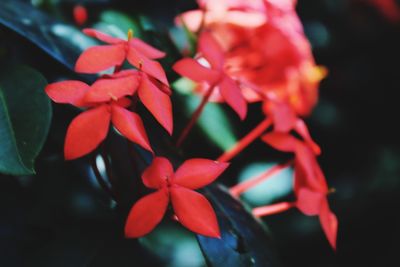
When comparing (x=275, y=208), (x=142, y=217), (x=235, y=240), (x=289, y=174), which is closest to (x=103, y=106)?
(x=142, y=217)

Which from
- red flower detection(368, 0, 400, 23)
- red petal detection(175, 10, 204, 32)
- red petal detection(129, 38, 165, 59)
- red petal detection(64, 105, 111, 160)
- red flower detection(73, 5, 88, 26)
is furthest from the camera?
red flower detection(368, 0, 400, 23)

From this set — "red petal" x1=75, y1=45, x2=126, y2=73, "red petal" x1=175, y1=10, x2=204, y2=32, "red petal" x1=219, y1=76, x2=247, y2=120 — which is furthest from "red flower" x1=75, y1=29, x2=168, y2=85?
"red petal" x1=175, y1=10, x2=204, y2=32

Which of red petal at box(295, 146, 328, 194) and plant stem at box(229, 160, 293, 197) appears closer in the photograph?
red petal at box(295, 146, 328, 194)

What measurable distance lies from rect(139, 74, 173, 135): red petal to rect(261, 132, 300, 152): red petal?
0.23m

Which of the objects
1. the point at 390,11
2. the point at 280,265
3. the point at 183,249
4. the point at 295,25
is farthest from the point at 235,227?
the point at 390,11

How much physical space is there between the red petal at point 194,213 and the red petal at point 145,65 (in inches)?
4.6

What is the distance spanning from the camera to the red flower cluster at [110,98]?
48 cm

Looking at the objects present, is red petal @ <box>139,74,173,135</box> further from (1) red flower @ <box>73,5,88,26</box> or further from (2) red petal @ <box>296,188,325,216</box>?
(1) red flower @ <box>73,5,88,26</box>

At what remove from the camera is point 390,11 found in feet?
5.38

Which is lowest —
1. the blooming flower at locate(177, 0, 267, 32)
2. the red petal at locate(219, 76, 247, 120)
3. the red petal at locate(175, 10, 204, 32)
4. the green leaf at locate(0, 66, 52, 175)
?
the red petal at locate(175, 10, 204, 32)

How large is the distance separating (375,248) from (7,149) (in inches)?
42.0

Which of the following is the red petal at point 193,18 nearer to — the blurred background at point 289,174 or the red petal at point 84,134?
the blurred background at point 289,174

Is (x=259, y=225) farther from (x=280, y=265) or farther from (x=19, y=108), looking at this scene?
(x=19, y=108)

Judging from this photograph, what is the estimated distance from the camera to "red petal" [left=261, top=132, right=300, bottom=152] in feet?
2.31
